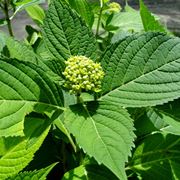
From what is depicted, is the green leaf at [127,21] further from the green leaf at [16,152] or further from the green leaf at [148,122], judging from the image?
the green leaf at [16,152]

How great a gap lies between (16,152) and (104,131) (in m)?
0.22

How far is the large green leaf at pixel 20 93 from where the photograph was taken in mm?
808

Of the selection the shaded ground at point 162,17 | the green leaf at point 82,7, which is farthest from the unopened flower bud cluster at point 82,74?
the shaded ground at point 162,17

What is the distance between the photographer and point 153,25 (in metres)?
1.07

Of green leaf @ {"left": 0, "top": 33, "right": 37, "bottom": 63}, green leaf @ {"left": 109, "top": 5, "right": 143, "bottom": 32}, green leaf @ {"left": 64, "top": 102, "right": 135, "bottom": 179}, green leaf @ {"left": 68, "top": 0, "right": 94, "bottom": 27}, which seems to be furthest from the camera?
green leaf @ {"left": 109, "top": 5, "right": 143, "bottom": 32}

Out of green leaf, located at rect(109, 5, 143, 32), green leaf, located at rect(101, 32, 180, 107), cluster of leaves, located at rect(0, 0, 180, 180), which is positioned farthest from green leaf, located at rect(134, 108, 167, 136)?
green leaf, located at rect(109, 5, 143, 32)

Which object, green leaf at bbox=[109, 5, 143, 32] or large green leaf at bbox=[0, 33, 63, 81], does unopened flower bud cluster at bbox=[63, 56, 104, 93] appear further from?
green leaf at bbox=[109, 5, 143, 32]

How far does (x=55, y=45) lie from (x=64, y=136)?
0.69 feet

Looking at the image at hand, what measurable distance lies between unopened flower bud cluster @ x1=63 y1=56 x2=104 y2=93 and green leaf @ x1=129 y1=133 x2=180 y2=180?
0.26m

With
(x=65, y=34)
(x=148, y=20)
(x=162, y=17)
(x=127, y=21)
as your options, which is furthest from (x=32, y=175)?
(x=162, y=17)

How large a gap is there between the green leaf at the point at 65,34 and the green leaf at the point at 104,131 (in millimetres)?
123

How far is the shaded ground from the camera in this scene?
224 inches

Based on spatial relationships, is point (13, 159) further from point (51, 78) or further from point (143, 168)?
point (143, 168)

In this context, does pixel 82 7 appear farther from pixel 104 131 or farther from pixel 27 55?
pixel 104 131
